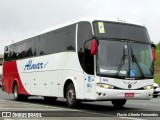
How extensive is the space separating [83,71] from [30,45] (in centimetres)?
768

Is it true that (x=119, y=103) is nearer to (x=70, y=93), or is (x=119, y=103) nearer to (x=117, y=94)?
(x=70, y=93)

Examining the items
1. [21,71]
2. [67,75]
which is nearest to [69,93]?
[67,75]

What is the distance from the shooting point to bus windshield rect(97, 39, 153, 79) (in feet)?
52.3

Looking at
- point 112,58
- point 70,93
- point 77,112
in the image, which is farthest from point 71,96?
point 112,58

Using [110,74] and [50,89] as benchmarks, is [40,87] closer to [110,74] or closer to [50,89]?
[50,89]

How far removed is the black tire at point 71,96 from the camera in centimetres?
1749

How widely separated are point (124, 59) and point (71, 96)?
9.61 feet

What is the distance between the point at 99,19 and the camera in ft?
55.0

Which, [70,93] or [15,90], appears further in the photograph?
[15,90]

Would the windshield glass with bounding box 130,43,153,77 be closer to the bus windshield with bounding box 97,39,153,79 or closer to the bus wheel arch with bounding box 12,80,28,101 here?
the bus windshield with bounding box 97,39,153,79

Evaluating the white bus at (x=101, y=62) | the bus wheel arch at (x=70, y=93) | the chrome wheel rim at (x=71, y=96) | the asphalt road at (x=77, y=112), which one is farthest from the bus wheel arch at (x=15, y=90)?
the chrome wheel rim at (x=71, y=96)

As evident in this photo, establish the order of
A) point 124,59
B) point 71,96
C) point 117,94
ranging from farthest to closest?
1. point 71,96
2. point 124,59
3. point 117,94

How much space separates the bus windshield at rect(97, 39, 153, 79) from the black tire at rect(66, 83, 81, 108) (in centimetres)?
216

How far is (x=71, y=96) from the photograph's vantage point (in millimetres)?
17781
